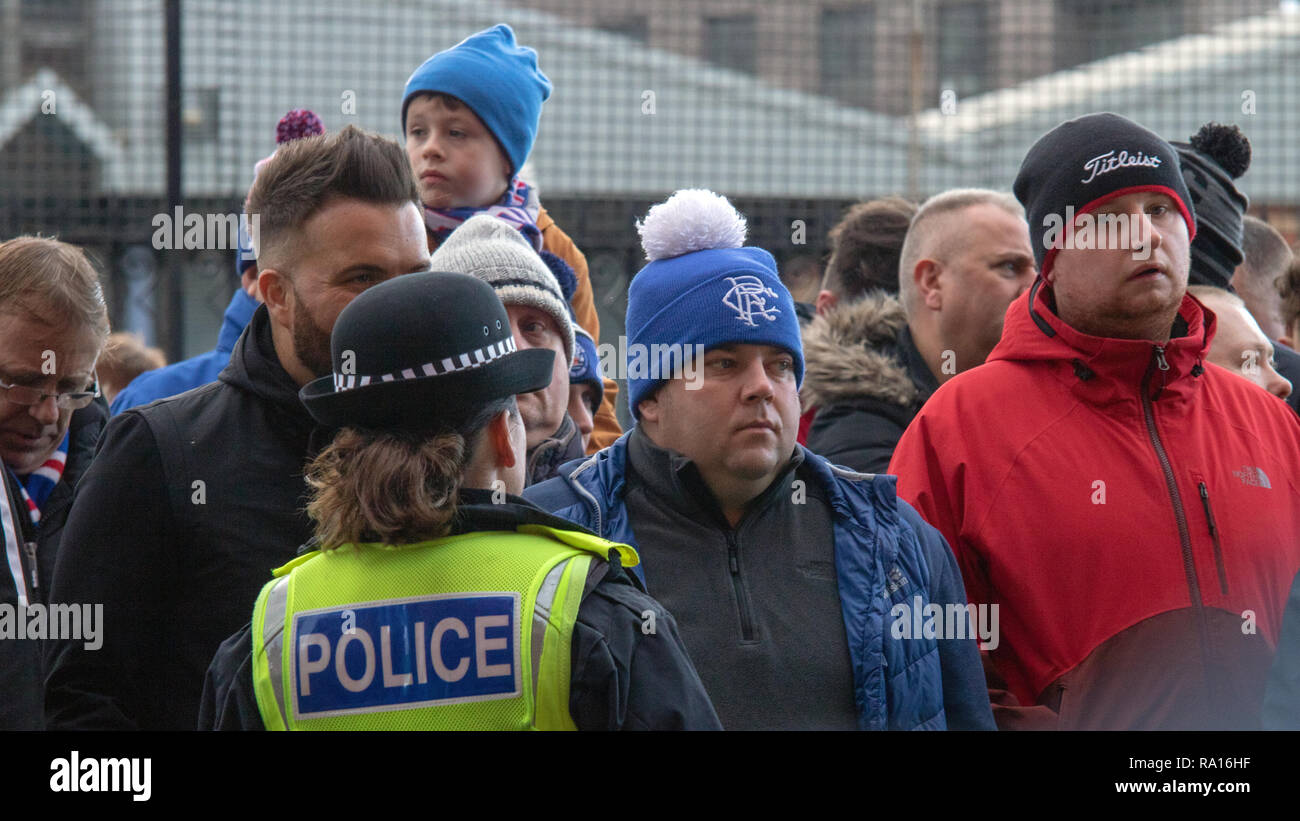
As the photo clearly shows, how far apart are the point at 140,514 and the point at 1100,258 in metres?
1.99

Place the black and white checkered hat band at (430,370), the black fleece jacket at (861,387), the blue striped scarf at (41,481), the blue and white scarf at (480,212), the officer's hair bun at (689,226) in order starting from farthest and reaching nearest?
the blue and white scarf at (480,212) < the black fleece jacket at (861,387) < the blue striped scarf at (41,481) < the officer's hair bun at (689,226) < the black and white checkered hat band at (430,370)

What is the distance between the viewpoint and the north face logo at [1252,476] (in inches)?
116

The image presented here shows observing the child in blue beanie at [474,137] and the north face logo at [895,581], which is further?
the child in blue beanie at [474,137]

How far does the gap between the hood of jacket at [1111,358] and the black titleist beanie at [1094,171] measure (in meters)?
0.17

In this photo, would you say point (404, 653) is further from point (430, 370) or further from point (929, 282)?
point (929, 282)

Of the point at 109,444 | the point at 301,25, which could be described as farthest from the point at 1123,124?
the point at 301,25

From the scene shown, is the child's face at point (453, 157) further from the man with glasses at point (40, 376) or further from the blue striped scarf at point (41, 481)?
the blue striped scarf at point (41, 481)

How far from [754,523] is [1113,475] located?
2.57ft

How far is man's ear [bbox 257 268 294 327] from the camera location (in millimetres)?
2742

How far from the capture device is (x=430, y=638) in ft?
6.68

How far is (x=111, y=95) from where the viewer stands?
39.2ft

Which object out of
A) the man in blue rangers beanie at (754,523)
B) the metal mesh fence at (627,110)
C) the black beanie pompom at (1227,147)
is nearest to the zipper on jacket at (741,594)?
the man in blue rangers beanie at (754,523)

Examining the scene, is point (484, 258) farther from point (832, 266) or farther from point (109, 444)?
point (832, 266)
